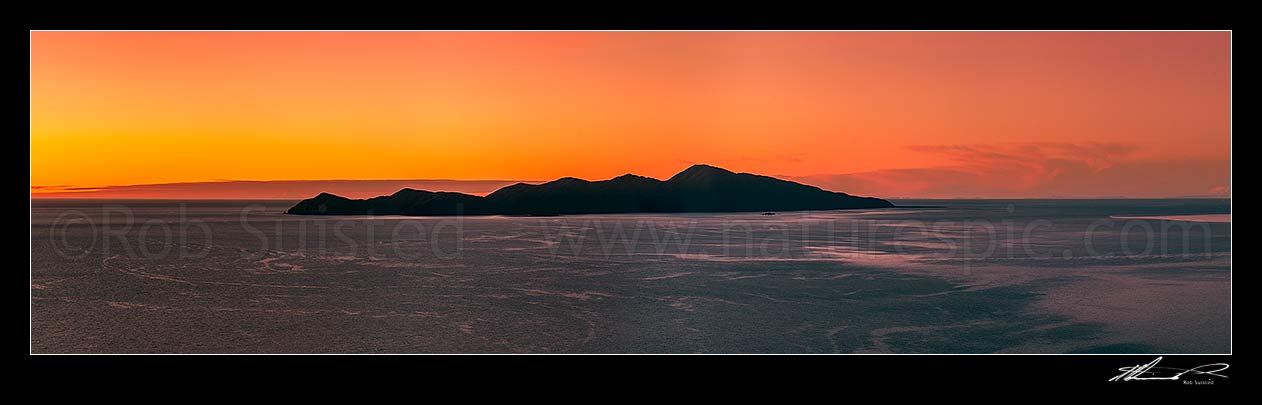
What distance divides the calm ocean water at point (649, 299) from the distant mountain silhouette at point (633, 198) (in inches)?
304

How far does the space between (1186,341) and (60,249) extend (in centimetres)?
3385

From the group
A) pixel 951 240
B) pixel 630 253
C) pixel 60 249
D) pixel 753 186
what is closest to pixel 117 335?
pixel 630 253

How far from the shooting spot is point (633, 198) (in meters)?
34.5

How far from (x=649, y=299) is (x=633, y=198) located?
69.7 ft

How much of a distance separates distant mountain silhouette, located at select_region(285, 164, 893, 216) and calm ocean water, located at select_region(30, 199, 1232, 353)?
7719mm
